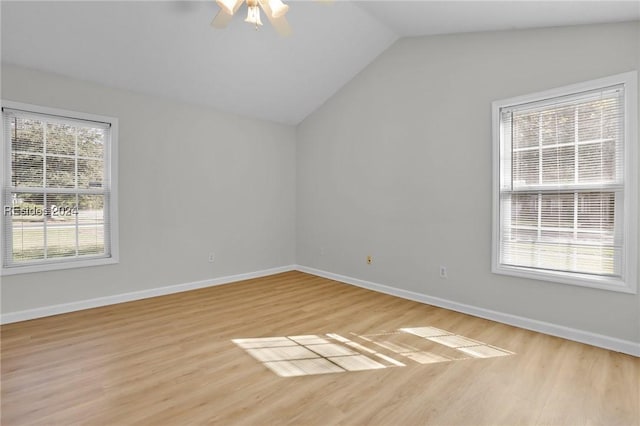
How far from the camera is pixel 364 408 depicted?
6.34 ft

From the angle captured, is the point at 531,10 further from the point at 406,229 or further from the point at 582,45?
the point at 406,229

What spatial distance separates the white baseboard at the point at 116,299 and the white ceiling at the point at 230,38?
8.30 feet

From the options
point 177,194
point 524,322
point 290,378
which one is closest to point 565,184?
point 524,322

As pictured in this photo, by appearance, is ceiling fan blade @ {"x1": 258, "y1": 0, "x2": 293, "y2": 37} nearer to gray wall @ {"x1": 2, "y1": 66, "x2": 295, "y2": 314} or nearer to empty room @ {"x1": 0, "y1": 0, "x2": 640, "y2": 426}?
empty room @ {"x1": 0, "y1": 0, "x2": 640, "y2": 426}

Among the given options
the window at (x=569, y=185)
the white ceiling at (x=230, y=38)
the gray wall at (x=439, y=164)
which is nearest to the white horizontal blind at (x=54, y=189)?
the white ceiling at (x=230, y=38)

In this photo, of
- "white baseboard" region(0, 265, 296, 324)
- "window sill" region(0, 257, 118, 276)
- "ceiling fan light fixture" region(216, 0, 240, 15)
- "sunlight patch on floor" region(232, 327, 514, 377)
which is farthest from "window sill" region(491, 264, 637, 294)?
"window sill" region(0, 257, 118, 276)

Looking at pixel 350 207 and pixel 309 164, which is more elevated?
pixel 309 164

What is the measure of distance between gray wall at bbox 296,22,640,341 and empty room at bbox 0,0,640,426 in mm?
24

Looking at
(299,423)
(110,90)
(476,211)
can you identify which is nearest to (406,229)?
(476,211)

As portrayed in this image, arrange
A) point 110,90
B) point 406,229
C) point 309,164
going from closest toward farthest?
point 110,90, point 406,229, point 309,164

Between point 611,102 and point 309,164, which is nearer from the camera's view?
point 611,102

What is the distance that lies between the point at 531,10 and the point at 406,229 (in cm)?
252

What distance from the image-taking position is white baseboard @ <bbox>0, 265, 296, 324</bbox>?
10.8 feet

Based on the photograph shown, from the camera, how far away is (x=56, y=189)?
11.6ft
